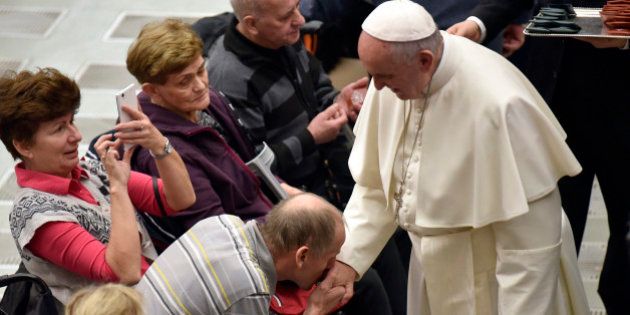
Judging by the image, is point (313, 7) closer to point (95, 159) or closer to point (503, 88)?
point (95, 159)

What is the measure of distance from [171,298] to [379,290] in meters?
1.10

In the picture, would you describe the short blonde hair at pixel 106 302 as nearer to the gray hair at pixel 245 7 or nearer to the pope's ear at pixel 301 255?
the pope's ear at pixel 301 255

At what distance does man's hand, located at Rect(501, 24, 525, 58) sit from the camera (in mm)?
4645

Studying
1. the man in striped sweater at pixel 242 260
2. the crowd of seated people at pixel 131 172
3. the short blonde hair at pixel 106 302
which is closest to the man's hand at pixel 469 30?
the crowd of seated people at pixel 131 172

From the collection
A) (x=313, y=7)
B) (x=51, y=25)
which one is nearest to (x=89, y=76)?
(x=51, y=25)

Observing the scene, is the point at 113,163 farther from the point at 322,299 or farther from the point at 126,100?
the point at 322,299

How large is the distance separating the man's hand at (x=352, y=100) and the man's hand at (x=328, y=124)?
0.34 ft

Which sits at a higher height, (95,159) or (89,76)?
(95,159)

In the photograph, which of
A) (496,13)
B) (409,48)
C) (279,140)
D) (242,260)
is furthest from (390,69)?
(279,140)

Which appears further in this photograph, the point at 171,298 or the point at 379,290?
→ the point at 379,290

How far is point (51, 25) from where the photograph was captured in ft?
25.0

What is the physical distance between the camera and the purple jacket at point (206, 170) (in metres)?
3.96

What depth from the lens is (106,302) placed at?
2.78 metres

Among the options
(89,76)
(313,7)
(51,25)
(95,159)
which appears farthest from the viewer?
(51,25)
